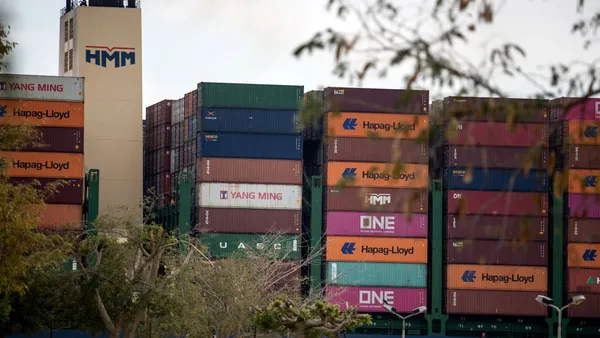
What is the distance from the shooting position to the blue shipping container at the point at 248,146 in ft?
237

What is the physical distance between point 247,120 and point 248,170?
2.79m

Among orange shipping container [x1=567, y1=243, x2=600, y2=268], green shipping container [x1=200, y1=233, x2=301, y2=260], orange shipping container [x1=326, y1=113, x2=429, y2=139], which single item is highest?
orange shipping container [x1=326, y1=113, x2=429, y2=139]

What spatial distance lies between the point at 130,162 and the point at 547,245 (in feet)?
86.5

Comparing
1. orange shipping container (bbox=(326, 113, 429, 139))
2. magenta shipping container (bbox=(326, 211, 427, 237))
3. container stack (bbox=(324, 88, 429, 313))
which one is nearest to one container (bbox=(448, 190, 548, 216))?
container stack (bbox=(324, 88, 429, 313))

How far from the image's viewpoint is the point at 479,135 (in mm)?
74562

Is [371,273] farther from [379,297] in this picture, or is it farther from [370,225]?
[370,225]

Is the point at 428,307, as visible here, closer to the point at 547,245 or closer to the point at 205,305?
the point at 547,245

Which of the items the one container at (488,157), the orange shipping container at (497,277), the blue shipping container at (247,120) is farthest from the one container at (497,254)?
the blue shipping container at (247,120)

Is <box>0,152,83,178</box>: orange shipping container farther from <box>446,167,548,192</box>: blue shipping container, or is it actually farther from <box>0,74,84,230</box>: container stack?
<box>446,167,548,192</box>: blue shipping container

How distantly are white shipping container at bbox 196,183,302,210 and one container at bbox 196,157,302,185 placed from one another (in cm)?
33

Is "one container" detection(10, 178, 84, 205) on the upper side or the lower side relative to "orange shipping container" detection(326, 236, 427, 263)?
upper

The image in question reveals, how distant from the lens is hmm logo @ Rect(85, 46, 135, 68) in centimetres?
8406

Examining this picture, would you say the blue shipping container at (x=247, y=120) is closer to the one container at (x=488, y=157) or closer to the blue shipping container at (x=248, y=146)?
the blue shipping container at (x=248, y=146)

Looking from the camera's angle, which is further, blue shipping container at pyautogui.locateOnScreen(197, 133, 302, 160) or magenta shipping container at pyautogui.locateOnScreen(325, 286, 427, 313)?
magenta shipping container at pyautogui.locateOnScreen(325, 286, 427, 313)
